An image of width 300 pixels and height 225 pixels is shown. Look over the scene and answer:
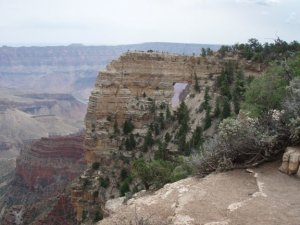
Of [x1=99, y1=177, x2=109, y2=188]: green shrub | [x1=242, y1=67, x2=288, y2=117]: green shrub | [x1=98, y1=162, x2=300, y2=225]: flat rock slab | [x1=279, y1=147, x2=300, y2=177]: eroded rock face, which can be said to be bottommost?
[x1=99, y1=177, x2=109, y2=188]: green shrub

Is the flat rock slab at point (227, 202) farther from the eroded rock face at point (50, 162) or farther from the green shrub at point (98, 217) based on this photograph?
the eroded rock face at point (50, 162)

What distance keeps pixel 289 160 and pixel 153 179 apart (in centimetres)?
861

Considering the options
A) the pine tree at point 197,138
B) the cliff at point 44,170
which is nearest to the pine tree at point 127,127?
the pine tree at point 197,138

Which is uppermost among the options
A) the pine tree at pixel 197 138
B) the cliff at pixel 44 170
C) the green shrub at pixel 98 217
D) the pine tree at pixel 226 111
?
the pine tree at pixel 226 111

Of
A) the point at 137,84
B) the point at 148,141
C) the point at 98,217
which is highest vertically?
the point at 137,84

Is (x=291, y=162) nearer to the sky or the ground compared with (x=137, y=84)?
nearer to the sky

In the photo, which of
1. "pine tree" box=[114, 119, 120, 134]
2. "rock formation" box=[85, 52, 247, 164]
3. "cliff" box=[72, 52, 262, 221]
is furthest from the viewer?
"rock formation" box=[85, 52, 247, 164]

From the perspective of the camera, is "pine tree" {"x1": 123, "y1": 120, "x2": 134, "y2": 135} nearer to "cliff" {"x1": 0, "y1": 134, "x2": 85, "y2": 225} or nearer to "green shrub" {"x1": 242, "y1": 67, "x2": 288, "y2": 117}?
"green shrub" {"x1": 242, "y1": 67, "x2": 288, "y2": 117}

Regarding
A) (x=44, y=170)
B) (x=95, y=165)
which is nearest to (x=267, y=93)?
(x=95, y=165)

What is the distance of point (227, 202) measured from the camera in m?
14.7

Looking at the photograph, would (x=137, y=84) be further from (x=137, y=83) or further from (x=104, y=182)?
(x=104, y=182)

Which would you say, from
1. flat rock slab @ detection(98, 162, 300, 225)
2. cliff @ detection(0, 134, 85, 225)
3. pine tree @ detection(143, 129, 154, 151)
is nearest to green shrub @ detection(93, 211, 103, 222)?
pine tree @ detection(143, 129, 154, 151)

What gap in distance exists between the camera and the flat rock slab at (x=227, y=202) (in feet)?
44.5

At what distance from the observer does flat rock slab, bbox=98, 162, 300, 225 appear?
13.6 m
